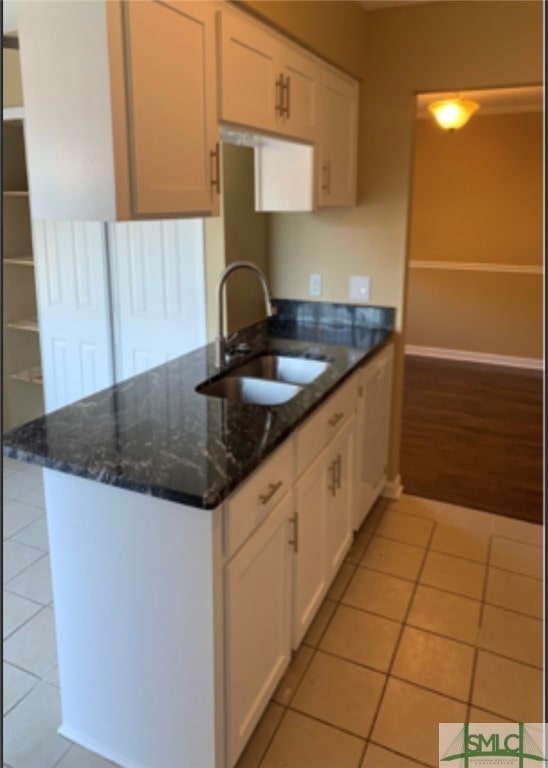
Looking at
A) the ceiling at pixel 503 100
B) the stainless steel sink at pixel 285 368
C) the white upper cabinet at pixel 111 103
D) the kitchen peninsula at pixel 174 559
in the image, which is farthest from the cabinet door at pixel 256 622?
the ceiling at pixel 503 100

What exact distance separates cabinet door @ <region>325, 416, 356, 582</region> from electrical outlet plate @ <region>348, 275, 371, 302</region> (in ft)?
2.89

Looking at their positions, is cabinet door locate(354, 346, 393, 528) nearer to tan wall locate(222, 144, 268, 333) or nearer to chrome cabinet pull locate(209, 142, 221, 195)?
tan wall locate(222, 144, 268, 333)

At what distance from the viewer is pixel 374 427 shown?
9.92 ft

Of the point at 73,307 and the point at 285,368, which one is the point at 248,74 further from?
the point at 73,307

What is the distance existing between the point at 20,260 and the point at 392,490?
261 cm

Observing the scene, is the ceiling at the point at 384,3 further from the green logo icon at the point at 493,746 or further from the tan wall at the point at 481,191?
the green logo icon at the point at 493,746

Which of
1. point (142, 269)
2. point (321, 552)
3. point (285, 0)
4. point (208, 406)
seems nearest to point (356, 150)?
point (285, 0)

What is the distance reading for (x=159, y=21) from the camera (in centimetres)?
159

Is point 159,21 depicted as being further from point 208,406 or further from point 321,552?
point 321,552

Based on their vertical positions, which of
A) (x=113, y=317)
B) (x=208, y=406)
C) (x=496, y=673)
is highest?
(x=113, y=317)

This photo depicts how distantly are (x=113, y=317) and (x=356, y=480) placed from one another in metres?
1.56

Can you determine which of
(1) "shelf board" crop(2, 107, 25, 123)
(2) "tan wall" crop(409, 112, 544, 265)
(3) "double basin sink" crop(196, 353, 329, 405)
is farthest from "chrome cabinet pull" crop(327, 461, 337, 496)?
(2) "tan wall" crop(409, 112, 544, 265)

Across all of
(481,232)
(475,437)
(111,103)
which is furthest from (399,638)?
(481,232)

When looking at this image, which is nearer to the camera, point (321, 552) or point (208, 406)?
point (208, 406)
